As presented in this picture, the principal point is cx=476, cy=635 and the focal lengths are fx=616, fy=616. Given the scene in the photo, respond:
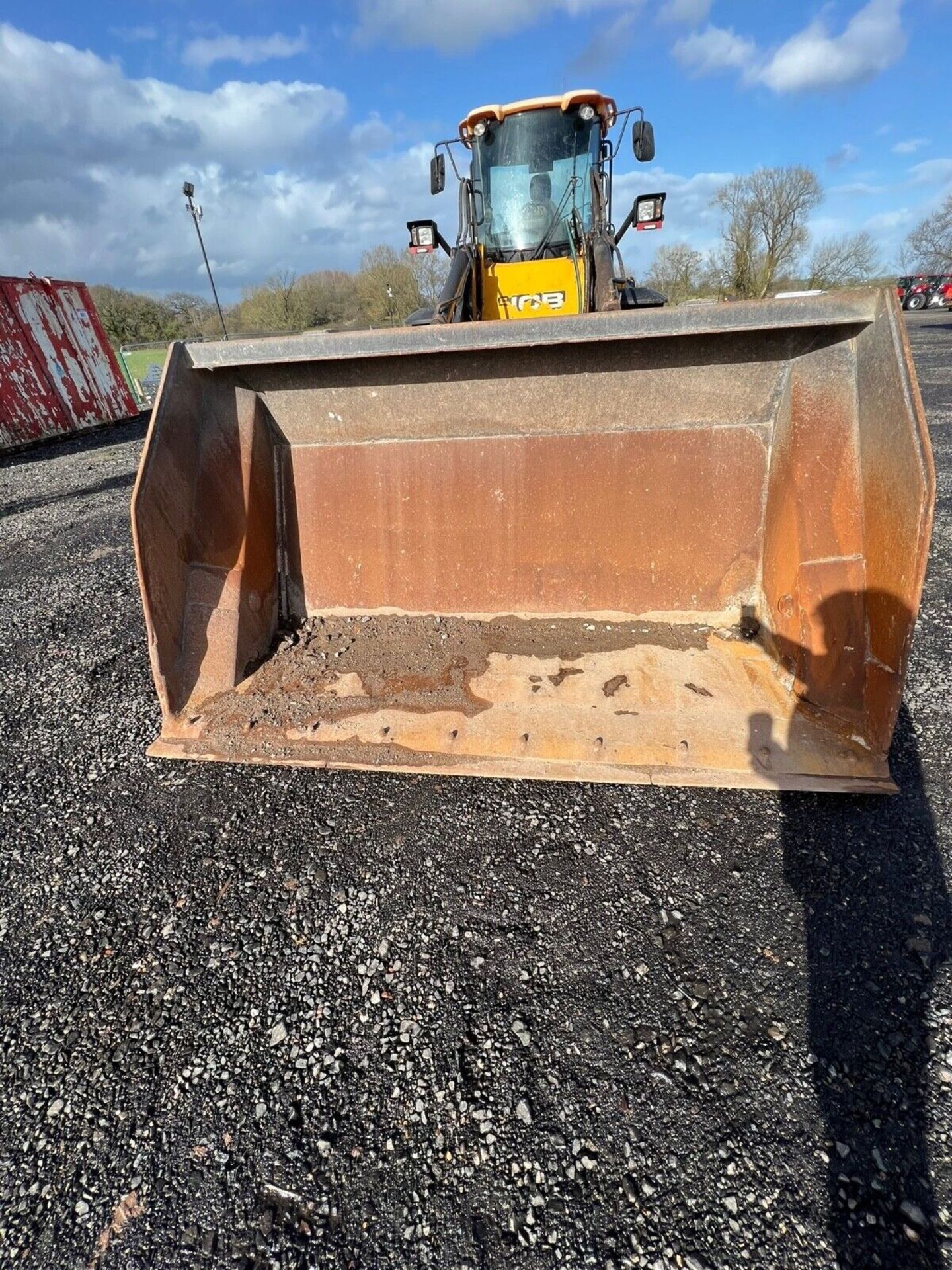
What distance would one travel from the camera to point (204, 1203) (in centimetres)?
120

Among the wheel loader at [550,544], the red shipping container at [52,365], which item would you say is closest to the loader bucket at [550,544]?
the wheel loader at [550,544]

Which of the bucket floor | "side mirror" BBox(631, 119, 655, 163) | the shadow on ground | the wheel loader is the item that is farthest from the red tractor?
the shadow on ground

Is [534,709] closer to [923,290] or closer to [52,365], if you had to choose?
[52,365]

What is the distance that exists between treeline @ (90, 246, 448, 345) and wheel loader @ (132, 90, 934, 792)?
28932 millimetres

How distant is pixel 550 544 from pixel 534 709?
0.81 meters

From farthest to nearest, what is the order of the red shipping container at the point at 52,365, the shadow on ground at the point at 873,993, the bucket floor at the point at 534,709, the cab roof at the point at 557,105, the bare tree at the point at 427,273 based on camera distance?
the bare tree at the point at 427,273 → the red shipping container at the point at 52,365 → the cab roof at the point at 557,105 → the bucket floor at the point at 534,709 → the shadow on ground at the point at 873,993

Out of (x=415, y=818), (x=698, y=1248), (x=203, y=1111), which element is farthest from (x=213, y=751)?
(x=698, y=1248)

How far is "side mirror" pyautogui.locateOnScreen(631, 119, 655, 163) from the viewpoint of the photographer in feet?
13.2

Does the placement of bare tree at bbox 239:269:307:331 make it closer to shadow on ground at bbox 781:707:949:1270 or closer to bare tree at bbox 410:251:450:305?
bare tree at bbox 410:251:450:305

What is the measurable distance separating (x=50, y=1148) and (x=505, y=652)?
6.30ft

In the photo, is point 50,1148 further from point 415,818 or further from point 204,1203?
point 415,818

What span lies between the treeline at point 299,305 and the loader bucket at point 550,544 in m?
28.9

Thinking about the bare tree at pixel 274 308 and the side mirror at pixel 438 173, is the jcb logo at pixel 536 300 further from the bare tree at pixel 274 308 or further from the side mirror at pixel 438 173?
the bare tree at pixel 274 308

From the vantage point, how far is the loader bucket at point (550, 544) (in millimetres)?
2006
